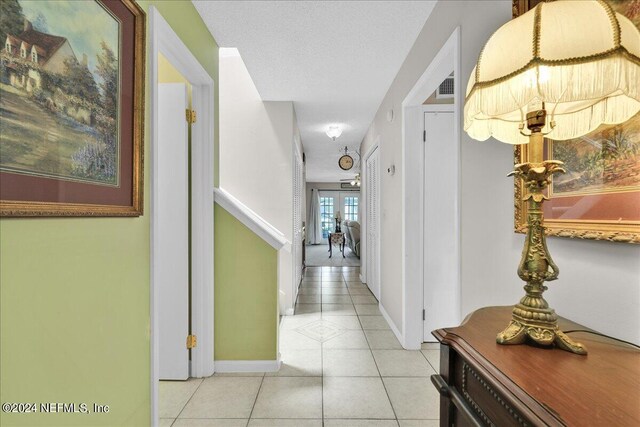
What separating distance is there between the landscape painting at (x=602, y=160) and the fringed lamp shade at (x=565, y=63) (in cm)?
4

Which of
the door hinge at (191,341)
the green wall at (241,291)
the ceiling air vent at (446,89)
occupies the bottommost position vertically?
the door hinge at (191,341)

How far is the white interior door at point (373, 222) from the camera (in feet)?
13.1

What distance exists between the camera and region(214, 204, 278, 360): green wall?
224cm

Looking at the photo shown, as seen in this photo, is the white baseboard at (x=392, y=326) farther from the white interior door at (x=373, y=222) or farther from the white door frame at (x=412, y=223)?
the white interior door at (x=373, y=222)

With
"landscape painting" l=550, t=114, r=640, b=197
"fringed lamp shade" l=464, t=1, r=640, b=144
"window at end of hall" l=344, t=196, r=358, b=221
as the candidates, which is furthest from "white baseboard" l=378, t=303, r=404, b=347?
"window at end of hall" l=344, t=196, r=358, b=221

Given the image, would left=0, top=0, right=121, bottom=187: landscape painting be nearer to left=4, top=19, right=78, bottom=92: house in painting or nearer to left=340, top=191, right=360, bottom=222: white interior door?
left=4, top=19, right=78, bottom=92: house in painting

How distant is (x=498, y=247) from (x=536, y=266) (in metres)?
0.57

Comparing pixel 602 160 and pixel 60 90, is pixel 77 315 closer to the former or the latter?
pixel 60 90

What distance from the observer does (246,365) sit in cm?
224

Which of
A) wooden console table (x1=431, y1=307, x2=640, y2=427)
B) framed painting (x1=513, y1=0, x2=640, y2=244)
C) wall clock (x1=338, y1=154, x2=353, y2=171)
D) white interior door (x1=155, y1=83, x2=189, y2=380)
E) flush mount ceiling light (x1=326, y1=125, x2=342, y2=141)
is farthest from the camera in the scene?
wall clock (x1=338, y1=154, x2=353, y2=171)

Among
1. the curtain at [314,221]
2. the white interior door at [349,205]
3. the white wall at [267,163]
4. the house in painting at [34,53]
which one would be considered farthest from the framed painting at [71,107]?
the white interior door at [349,205]

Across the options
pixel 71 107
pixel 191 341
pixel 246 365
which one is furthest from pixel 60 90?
pixel 246 365

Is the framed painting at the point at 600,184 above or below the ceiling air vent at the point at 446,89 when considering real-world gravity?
below

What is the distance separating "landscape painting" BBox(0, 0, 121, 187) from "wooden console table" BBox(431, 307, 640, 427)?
48.1 inches
